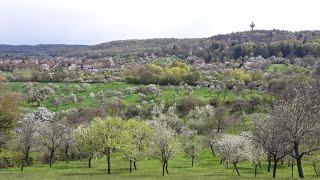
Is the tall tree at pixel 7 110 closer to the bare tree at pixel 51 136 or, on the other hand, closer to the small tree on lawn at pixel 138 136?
the bare tree at pixel 51 136

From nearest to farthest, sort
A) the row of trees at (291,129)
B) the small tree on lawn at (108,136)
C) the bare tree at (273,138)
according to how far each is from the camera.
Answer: the row of trees at (291,129) < the bare tree at (273,138) < the small tree on lawn at (108,136)

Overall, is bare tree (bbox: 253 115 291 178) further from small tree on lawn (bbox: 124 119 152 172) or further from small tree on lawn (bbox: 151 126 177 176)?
small tree on lawn (bbox: 124 119 152 172)

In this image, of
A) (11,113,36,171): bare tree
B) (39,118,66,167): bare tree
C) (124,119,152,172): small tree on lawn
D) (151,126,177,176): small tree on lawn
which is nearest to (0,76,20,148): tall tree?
(11,113,36,171): bare tree

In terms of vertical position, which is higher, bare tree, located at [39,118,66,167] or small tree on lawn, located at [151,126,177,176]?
small tree on lawn, located at [151,126,177,176]

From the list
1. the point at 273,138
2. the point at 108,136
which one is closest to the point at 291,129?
the point at 273,138

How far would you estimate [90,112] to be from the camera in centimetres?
15588

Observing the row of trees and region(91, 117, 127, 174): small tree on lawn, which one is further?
region(91, 117, 127, 174): small tree on lawn

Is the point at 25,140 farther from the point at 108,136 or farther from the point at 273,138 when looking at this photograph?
the point at 273,138

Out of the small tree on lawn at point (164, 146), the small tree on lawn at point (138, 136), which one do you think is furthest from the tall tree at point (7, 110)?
the small tree on lawn at point (164, 146)

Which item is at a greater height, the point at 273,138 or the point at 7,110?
the point at 273,138

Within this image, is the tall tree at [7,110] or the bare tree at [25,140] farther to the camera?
the bare tree at [25,140]

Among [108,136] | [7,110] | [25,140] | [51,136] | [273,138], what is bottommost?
[51,136]

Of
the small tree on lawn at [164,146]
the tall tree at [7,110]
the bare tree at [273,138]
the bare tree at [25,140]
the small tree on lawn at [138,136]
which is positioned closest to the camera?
the bare tree at [273,138]

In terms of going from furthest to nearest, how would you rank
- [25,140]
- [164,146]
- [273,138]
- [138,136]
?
[25,140] → [138,136] → [164,146] → [273,138]
